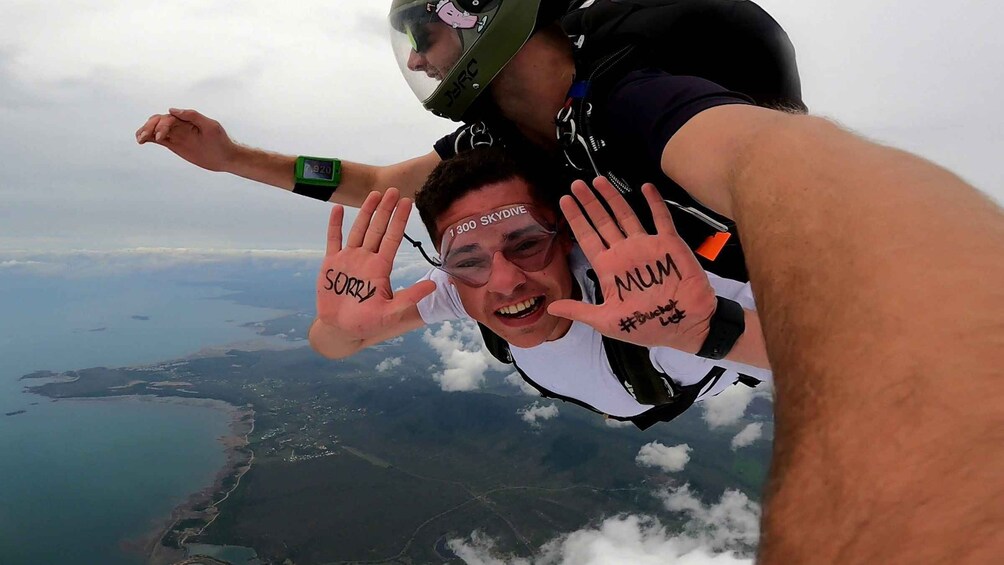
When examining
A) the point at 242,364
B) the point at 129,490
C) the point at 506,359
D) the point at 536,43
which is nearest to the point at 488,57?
the point at 536,43

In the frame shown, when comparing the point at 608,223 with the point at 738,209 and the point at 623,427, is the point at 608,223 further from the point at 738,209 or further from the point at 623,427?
the point at 623,427

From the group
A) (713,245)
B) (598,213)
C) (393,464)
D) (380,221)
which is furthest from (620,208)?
(393,464)

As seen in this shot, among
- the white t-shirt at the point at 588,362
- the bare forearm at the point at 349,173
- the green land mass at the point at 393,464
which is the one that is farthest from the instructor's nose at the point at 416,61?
the green land mass at the point at 393,464

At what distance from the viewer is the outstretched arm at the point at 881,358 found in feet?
1.53

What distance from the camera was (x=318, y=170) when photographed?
3512 millimetres

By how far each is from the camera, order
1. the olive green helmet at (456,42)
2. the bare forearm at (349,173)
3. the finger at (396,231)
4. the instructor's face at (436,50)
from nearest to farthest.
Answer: the finger at (396,231), the olive green helmet at (456,42), the instructor's face at (436,50), the bare forearm at (349,173)

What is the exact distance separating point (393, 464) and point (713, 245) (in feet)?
298

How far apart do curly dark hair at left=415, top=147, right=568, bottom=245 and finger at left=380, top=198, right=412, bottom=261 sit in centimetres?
49

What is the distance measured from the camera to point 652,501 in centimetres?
8456

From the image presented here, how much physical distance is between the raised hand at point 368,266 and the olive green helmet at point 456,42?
2.57 ft

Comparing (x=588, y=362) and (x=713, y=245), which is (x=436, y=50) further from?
(x=588, y=362)

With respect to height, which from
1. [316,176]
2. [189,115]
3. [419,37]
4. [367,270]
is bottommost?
[367,270]

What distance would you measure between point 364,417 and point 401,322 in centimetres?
10522

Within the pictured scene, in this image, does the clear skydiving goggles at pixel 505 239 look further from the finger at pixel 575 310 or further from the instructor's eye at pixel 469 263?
the finger at pixel 575 310
